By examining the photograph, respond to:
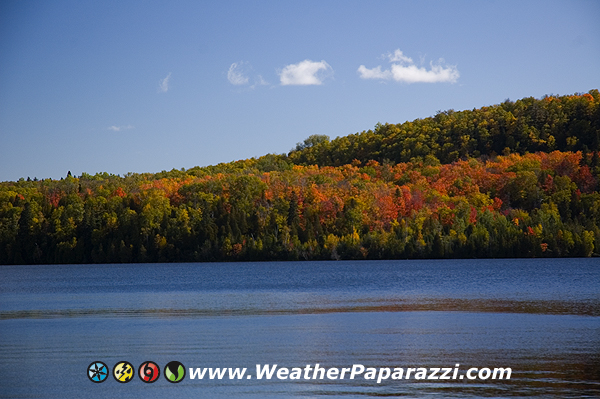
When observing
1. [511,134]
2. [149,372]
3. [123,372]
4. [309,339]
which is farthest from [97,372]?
[511,134]

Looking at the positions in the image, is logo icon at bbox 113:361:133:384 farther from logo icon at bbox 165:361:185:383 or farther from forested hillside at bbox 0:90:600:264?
forested hillside at bbox 0:90:600:264

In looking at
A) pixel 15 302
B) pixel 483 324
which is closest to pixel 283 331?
pixel 483 324

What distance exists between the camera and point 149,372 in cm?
2306

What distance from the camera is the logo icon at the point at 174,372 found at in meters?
22.2

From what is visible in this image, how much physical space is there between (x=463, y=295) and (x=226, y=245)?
88837 mm

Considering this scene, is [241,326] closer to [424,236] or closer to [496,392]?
[496,392]

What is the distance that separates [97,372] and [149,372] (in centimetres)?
157

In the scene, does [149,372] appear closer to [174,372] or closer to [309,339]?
[174,372]

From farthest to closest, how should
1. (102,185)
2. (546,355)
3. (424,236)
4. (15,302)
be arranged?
(102,185) → (424,236) → (15,302) → (546,355)

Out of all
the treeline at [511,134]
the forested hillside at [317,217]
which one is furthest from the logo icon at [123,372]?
the treeline at [511,134]

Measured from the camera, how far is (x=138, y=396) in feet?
66.6

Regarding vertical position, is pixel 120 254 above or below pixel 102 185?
below

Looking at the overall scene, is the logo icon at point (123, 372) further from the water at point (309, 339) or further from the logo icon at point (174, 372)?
the logo icon at point (174, 372)

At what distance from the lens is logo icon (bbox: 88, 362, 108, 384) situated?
72.9 ft
